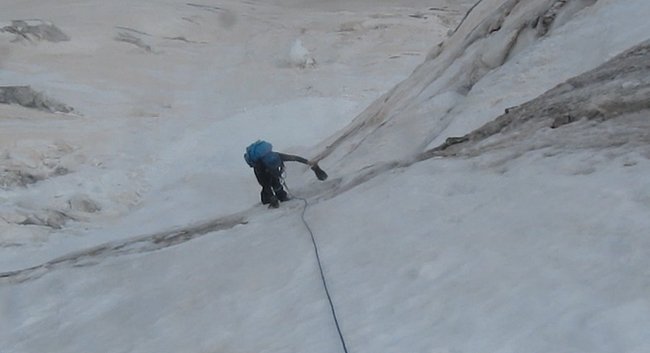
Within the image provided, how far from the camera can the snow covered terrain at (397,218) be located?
417 centimetres

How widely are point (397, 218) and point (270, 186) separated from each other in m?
3.03

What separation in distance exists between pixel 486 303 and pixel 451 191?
211 centimetres

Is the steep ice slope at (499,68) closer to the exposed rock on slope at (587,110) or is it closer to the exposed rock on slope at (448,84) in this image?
the exposed rock on slope at (448,84)

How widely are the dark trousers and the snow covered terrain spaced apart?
0.55 feet

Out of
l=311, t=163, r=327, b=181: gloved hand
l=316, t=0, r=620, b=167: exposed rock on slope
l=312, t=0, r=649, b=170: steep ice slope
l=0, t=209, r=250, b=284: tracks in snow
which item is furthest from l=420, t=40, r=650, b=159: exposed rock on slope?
l=0, t=209, r=250, b=284: tracks in snow

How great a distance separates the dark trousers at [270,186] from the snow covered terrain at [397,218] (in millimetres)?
167

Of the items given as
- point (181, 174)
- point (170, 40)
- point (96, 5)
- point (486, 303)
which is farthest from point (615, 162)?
point (96, 5)

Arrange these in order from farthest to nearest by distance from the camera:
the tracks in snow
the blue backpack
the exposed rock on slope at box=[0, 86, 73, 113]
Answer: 1. the exposed rock on slope at box=[0, 86, 73, 113]
2. the blue backpack
3. the tracks in snow

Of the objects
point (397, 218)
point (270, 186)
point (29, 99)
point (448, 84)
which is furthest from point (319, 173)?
point (29, 99)

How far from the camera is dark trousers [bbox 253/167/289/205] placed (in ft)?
28.6

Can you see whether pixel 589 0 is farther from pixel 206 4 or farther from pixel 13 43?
pixel 206 4

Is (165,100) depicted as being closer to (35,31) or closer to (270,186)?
(35,31)

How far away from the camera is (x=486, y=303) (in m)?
4.12

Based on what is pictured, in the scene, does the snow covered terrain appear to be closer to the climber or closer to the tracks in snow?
the tracks in snow
